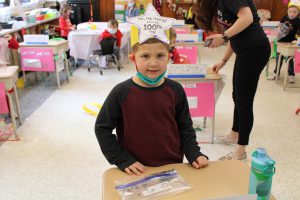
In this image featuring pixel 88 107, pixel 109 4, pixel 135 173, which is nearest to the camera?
pixel 135 173

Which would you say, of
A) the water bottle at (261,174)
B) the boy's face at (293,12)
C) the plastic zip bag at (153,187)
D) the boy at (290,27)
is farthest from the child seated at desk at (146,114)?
the boy's face at (293,12)

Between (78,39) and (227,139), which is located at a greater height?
(78,39)

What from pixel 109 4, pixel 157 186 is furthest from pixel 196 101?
pixel 109 4

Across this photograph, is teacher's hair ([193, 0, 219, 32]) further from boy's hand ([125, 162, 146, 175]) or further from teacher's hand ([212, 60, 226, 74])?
boy's hand ([125, 162, 146, 175])

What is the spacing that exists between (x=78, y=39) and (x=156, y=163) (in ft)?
14.2

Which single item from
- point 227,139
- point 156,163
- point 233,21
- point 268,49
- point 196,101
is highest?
point 233,21

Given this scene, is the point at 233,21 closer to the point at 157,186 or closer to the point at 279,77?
the point at 157,186

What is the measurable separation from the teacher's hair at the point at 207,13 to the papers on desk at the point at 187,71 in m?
0.42

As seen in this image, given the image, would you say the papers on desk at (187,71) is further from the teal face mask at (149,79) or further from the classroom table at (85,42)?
the classroom table at (85,42)

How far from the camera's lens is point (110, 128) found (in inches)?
46.4

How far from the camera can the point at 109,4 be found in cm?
820

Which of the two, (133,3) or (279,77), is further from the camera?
(133,3)

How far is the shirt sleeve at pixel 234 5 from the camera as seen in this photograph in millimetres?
1860

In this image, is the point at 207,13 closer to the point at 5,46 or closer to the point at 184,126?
the point at 184,126
